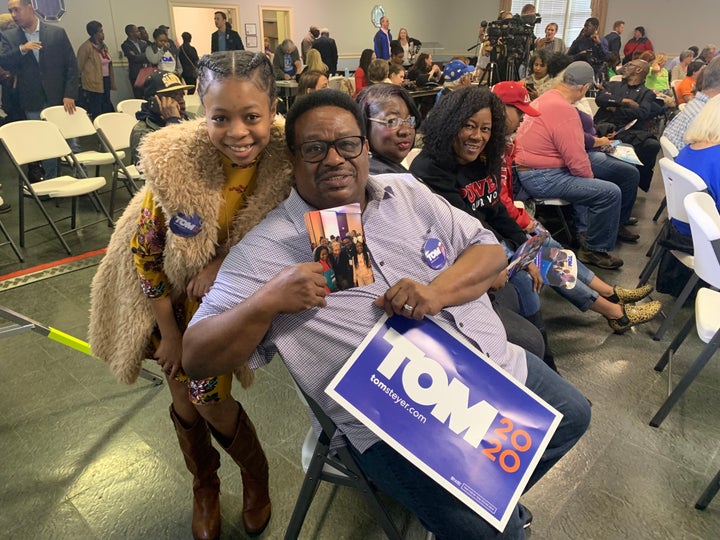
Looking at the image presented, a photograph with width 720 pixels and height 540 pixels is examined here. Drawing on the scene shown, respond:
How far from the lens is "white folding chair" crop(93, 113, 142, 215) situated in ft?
14.4

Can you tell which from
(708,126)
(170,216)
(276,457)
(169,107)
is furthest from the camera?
(169,107)

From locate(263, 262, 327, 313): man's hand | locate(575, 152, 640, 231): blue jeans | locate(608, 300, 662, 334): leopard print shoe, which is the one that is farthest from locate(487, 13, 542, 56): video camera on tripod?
locate(263, 262, 327, 313): man's hand

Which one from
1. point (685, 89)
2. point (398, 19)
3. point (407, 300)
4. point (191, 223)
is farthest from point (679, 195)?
point (398, 19)

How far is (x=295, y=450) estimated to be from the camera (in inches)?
79.7

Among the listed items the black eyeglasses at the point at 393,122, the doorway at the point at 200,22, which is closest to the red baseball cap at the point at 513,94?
the black eyeglasses at the point at 393,122

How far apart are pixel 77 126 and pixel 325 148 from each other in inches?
177

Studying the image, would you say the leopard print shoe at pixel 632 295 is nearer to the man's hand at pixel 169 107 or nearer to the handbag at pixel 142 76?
the man's hand at pixel 169 107

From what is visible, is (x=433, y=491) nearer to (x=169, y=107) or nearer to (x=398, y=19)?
(x=169, y=107)

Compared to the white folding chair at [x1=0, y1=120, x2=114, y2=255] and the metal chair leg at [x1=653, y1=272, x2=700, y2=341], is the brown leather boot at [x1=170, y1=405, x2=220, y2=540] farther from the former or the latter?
the white folding chair at [x1=0, y1=120, x2=114, y2=255]

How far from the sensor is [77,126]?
4.75 metres

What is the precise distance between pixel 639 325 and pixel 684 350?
30 centimetres

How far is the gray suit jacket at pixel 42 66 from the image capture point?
17.5 feet

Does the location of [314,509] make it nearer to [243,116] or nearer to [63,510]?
[63,510]

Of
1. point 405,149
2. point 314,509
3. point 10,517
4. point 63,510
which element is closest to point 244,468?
point 314,509
